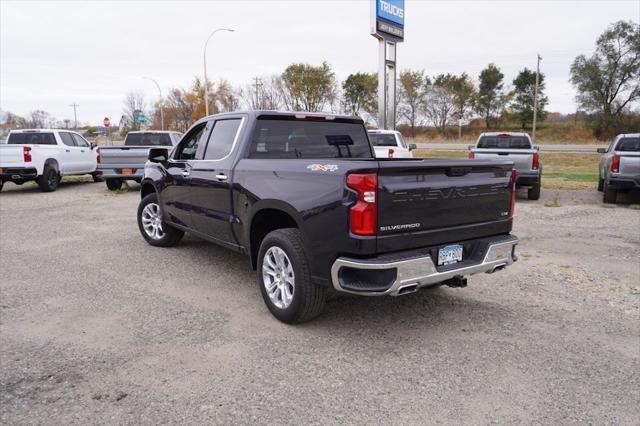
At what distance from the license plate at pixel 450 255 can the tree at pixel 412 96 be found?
196 feet

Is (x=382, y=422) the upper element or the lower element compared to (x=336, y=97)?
lower

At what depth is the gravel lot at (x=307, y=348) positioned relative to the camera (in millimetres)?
3021

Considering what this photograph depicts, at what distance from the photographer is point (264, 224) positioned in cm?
474

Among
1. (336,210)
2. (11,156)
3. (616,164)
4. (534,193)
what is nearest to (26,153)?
(11,156)

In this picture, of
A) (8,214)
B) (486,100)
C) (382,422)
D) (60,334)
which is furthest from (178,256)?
(486,100)

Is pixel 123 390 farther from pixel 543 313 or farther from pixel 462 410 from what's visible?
pixel 543 313

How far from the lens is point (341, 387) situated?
326cm

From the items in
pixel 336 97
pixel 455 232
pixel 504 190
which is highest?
pixel 336 97

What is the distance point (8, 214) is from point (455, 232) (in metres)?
10.2

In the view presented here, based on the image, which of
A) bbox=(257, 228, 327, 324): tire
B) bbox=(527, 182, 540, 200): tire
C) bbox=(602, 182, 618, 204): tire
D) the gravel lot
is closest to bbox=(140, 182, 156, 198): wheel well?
the gravel lot

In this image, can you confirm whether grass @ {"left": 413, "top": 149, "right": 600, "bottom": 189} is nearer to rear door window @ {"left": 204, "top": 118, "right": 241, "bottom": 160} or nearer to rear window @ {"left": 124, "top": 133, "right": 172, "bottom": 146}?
rear window @ {"left": 124, "top": 133, "right": 172, "bottom": 146}

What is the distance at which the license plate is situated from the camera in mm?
3883

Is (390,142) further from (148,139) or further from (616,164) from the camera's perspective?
(148,139)

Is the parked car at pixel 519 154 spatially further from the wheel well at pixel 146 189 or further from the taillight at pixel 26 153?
the taillight at pixel 26 153
